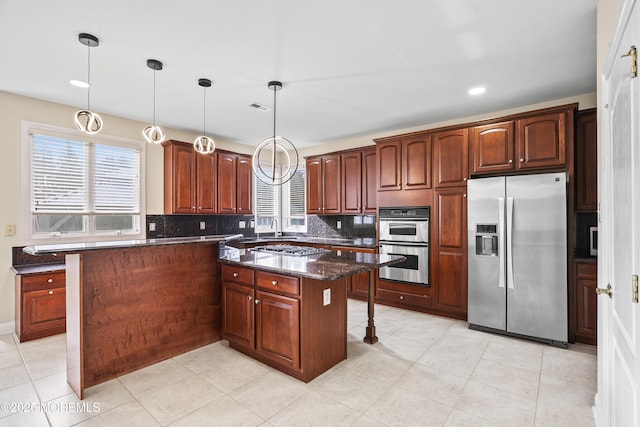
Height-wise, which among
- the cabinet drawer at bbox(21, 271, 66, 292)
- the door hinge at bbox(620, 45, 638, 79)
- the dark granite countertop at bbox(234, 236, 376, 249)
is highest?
the door hinge at bbox(620, 45, 638, 79)

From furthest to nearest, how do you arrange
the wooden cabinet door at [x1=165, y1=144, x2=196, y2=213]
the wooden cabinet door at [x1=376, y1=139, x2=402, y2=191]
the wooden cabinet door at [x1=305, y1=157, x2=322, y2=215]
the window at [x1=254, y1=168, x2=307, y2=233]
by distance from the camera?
the window at [x1=254, y1=168, x2=307, y2=233]
the wooden cabinet door at [x1=305, y1=157, x2=322, y2=215]
the wooden cabinet door at [x1=165, y1=144, x2=196, y2=213]
the wooden cabinet door at [x1=376, y1=139, x2=402, y2=191]

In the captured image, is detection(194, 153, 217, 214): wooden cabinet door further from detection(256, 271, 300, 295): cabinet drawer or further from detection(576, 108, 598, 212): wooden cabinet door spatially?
detection(576, 108, 598, 212): wooden cabinet door

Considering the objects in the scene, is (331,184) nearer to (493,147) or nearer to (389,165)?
(389,165)

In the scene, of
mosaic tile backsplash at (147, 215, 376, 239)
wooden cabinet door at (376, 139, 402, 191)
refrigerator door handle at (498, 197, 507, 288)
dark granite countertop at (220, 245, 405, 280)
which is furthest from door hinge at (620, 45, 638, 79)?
mosaic tile backsplash at (147, 215, 376, 239)

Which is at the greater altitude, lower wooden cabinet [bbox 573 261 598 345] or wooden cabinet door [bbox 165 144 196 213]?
wooden cabinet door [bbox 165 144 196 213]

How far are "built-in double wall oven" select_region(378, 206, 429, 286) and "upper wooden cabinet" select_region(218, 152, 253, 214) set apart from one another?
2437mm

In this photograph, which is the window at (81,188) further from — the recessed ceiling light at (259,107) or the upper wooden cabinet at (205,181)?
the recessed ceiling light at (259,107)

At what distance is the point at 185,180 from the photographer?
4.72 m

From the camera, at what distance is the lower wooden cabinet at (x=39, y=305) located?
3.25m

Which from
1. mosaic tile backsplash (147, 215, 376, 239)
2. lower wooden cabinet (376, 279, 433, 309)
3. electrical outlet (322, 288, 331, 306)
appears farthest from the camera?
mosaic tile backsplash (147, 215, 376, 239)

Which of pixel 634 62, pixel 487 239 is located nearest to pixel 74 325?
pixel 634 62

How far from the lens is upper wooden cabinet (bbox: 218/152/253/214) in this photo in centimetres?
518

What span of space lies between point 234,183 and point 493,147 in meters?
3.92

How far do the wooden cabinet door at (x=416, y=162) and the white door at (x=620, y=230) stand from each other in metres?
2.35
